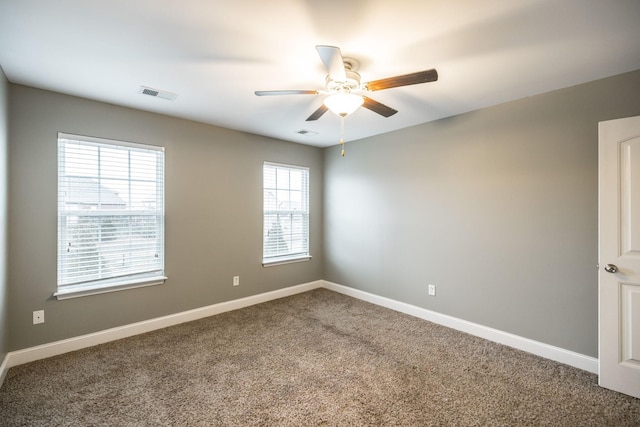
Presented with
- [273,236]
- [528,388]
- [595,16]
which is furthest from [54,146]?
[528,388]

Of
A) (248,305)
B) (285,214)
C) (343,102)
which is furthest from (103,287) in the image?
(343,102)

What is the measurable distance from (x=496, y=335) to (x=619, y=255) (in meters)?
1.34

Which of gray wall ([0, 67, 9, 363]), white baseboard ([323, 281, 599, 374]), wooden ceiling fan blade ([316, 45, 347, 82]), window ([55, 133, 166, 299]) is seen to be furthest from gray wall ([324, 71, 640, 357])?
gray wall ([0, 67, 9, 363])

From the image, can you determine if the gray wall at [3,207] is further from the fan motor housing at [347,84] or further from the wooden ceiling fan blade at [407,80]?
the wooden ceiling fan blade at [407,80]

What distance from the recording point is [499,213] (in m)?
3.05

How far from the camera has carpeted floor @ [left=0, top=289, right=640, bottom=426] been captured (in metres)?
1.94

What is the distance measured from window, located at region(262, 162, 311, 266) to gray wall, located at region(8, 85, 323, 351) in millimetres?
130

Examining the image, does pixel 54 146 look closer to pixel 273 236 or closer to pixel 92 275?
pixel 92 275

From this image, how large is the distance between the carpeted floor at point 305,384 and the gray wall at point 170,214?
15.5 inches

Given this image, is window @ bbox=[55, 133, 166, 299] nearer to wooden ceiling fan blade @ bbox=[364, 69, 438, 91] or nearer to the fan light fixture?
the fan light fixture

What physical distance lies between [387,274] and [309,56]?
9.86 ft

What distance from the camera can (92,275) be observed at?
2957mm

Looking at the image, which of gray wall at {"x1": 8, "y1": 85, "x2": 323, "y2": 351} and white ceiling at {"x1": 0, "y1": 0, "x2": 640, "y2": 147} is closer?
white ceiling at {"x1": 0, "y1": 0, "x2": 640, "y2": 147}

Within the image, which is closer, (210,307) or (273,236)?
(210,307)
